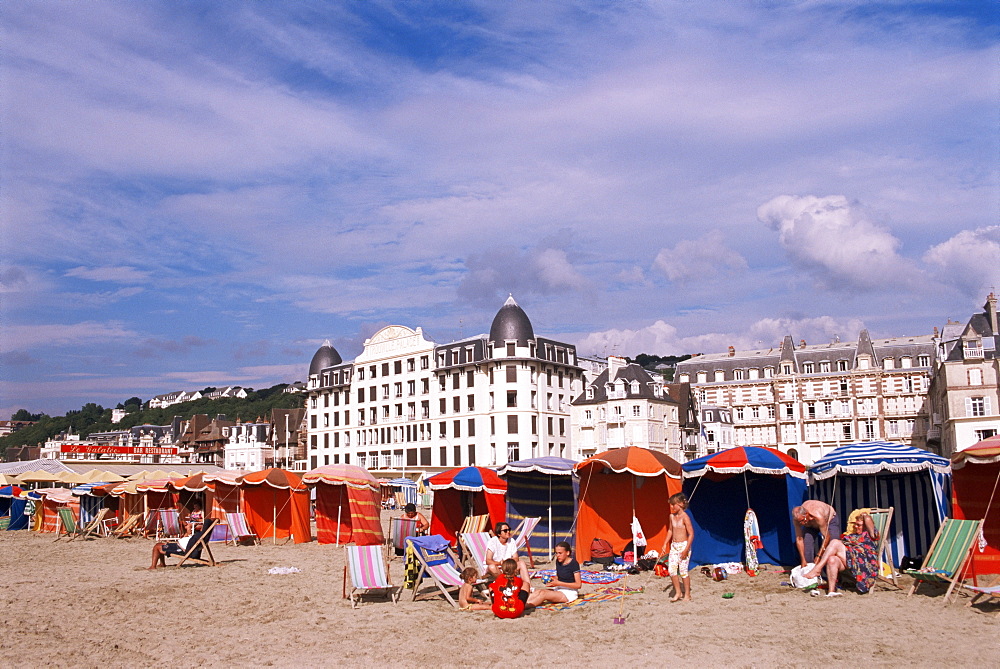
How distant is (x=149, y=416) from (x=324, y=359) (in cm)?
11344

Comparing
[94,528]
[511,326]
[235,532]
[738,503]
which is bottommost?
[94,528]

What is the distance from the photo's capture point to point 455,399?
59.6m

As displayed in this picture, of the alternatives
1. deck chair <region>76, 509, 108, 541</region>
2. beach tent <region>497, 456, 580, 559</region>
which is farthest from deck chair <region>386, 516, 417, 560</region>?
deck chair <region>76, 509, 108, 541</region>

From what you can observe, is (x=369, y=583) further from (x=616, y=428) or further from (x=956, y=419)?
(x=616, y=428)

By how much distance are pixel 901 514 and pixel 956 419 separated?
32.8m

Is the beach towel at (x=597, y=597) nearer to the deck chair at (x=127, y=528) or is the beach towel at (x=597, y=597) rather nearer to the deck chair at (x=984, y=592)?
the deck chair at (x=984, y=592)

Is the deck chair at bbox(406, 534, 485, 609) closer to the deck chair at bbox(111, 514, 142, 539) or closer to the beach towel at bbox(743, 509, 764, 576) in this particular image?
the beach towel at bbox(743, 509, 764, 576)

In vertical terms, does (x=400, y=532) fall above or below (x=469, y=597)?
above

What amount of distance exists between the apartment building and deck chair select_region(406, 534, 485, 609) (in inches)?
1785

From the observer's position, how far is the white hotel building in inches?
2244

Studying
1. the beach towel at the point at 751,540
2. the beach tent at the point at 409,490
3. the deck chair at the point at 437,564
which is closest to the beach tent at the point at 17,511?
the beach tent at the point at 409,490

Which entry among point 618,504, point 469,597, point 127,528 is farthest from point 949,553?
point 127,528

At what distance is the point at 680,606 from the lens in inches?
439

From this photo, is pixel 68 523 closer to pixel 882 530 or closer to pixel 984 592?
pixel 882 530
